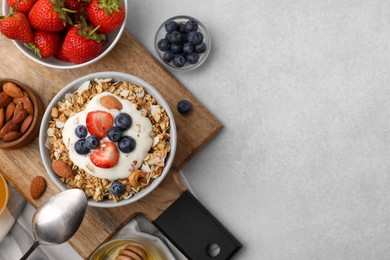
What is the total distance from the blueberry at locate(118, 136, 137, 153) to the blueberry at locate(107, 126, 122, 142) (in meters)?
0.01

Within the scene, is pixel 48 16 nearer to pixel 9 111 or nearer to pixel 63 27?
pixel 63 27

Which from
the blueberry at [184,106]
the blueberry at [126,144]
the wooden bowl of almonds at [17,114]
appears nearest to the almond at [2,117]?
the wooden bowl of almonds at [17,114]

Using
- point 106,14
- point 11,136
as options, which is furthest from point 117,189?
point 106,14

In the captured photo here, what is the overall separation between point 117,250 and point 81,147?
0.34m

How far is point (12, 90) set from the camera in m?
1.24

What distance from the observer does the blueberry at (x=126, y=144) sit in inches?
44.1

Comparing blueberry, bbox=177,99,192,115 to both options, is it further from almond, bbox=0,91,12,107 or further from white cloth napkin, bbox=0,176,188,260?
almond, bbox=0,91,12,107

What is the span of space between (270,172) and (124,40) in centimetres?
51

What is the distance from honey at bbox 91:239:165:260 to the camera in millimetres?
1287

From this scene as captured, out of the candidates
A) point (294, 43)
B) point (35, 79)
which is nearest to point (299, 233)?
point (294, 43)

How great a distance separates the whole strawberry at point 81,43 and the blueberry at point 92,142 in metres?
0.21

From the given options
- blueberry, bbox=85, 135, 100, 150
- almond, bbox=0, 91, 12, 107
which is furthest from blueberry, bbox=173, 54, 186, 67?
almond, bbox=0, 91, 12, 107

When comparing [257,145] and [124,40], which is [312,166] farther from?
[124,40]

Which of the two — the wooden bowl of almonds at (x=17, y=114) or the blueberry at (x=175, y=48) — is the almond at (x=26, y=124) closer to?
the wooden bowl of almonds at (x=17, y=114)
